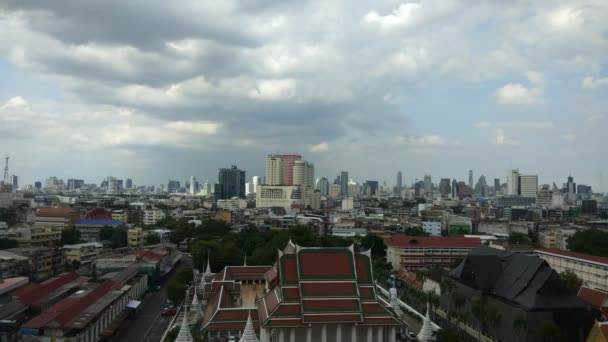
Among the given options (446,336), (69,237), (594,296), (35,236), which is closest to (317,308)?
(446,336)

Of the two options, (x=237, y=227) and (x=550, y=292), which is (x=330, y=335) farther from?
(x=237, y=227)

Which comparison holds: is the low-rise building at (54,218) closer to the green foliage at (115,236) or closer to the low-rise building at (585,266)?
the green foliage at (115,236)

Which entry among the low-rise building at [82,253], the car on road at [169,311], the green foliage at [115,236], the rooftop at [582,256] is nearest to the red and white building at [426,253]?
the rooftop at [582,256]

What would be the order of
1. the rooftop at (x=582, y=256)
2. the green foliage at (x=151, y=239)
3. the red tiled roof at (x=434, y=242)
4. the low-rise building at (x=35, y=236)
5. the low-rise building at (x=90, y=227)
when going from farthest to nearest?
the low-rise building at (x=90, y=227)
the green foliage at (x=151, y=239)
the low-rise building at (x=35, y=236)
the red tiled roof at (x=434, y=242)
the rooftop at (x=582, y=256)

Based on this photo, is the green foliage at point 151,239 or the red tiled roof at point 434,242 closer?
the red tiled roof at point 434,242

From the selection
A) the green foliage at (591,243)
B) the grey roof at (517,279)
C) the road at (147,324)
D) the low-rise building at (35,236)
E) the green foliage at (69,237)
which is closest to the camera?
the grey roof at (517,279)

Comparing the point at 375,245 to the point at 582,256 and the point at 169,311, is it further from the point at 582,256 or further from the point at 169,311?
the point at 169,311

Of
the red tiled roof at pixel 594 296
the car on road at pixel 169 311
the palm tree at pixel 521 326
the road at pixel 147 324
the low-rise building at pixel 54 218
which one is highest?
the low-rise building at pixel 54 218

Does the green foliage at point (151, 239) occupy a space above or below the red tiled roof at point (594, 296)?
below
